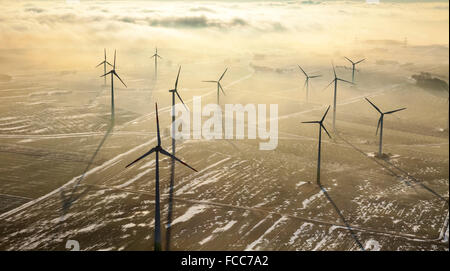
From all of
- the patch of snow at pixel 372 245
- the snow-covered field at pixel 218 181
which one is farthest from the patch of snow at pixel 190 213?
the patch of snow at pixel 372 245

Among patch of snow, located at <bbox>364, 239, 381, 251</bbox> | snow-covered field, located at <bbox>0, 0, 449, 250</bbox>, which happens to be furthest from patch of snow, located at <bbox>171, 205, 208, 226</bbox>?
patch of snow, located at <bbox>364, 239, 381, 251</bbox>

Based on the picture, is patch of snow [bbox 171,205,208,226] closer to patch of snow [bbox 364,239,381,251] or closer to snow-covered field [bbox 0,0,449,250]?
snow-covered field [bbox 0,0,449,250]

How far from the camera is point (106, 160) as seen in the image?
8088cm

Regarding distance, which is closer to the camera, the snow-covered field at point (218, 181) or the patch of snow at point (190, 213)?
the snow-covered field at point (218, 181)

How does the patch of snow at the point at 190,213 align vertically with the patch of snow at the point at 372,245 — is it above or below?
above

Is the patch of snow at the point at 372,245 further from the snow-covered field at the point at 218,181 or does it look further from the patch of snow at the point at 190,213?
the patch of snow at the point at 190,213

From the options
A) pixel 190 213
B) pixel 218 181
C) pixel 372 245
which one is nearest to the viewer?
pixel 372 245

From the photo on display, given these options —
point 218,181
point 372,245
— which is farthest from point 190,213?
point 372,245

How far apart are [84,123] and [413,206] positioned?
71.8m

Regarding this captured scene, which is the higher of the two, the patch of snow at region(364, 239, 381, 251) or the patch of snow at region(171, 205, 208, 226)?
the patch of snow at region(171, 205, 208, 226)

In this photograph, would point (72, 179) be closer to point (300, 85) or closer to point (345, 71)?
point (300, 85)

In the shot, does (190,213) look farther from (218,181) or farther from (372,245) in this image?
(372,245)

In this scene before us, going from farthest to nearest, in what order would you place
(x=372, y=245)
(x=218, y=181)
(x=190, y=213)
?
(x=218, y=181)
(x=190, y=213)
(x=372, y=245)

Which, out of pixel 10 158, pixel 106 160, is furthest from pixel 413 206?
pixel 10 158
